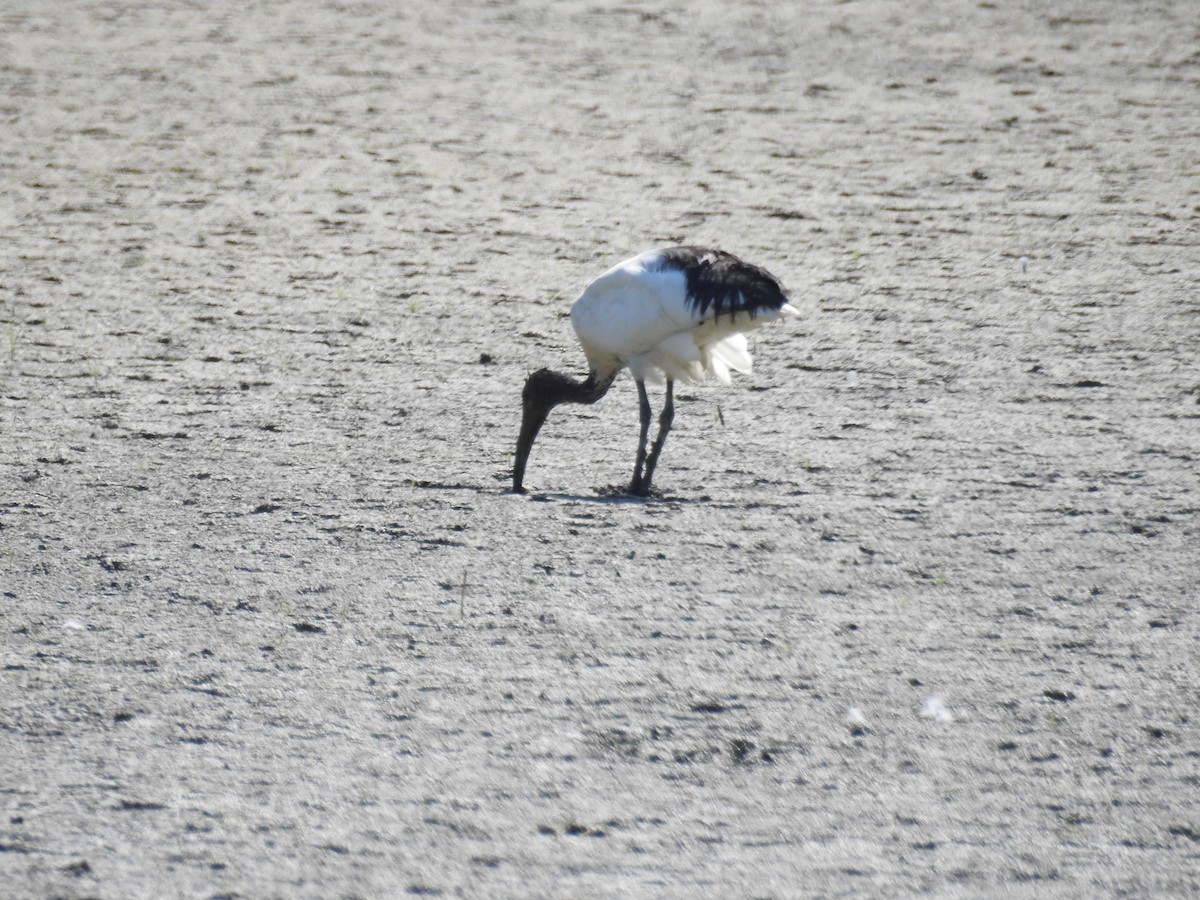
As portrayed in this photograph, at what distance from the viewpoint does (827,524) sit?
6262 mm

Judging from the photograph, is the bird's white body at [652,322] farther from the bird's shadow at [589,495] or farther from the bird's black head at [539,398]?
the bird's shadow at [589,495]

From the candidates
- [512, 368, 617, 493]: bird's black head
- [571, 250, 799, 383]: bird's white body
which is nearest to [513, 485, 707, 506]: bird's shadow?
[512, 368, 617, 493]: bird's black head

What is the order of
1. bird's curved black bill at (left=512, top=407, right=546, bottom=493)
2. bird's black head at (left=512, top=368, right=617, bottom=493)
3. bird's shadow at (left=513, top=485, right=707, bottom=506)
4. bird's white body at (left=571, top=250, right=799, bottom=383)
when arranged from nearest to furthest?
bird's shadow at (left=513, top=485, right=707, bottom=506) → bird's white body at (left=571, top=250, right=799, bottom=383) → bird's curved black bill at (left=512, top=407, right=546, bottom=493) → bird's black head at (left=512, top=368, right=617, bottom=493)

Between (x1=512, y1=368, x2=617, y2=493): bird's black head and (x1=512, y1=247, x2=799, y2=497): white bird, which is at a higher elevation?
(x1=512, y1=247, x2=799, y2=497): white bird

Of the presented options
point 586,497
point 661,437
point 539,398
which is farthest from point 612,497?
point 539,398

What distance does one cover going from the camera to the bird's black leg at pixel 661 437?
6755 mm

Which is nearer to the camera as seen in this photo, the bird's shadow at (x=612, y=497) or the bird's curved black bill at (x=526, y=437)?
the bird's shadow at (x=612, y=497)

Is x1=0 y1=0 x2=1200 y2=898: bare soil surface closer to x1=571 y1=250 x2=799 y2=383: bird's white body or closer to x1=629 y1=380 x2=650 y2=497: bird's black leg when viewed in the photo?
x1=629 y1=380 x2=650 y2=497: bird's black leg

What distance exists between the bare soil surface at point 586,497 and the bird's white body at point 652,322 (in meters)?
0.49

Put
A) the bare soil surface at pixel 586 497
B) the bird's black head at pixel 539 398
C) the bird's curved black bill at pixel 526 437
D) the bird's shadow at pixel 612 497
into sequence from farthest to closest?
the bird's black head at pixel 539 398 → the bird's curved black bill at pixel 526 437 → the bird's shadow at pixel 612 497 → the bare soil surface at pixel 586 497

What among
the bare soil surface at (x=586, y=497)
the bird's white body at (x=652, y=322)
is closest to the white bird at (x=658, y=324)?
the bird's white body at (x=652, y=322)

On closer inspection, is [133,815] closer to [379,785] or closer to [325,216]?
[379,785]

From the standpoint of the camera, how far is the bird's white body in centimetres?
669

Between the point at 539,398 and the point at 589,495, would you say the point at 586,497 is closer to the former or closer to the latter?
the point at 589,495
